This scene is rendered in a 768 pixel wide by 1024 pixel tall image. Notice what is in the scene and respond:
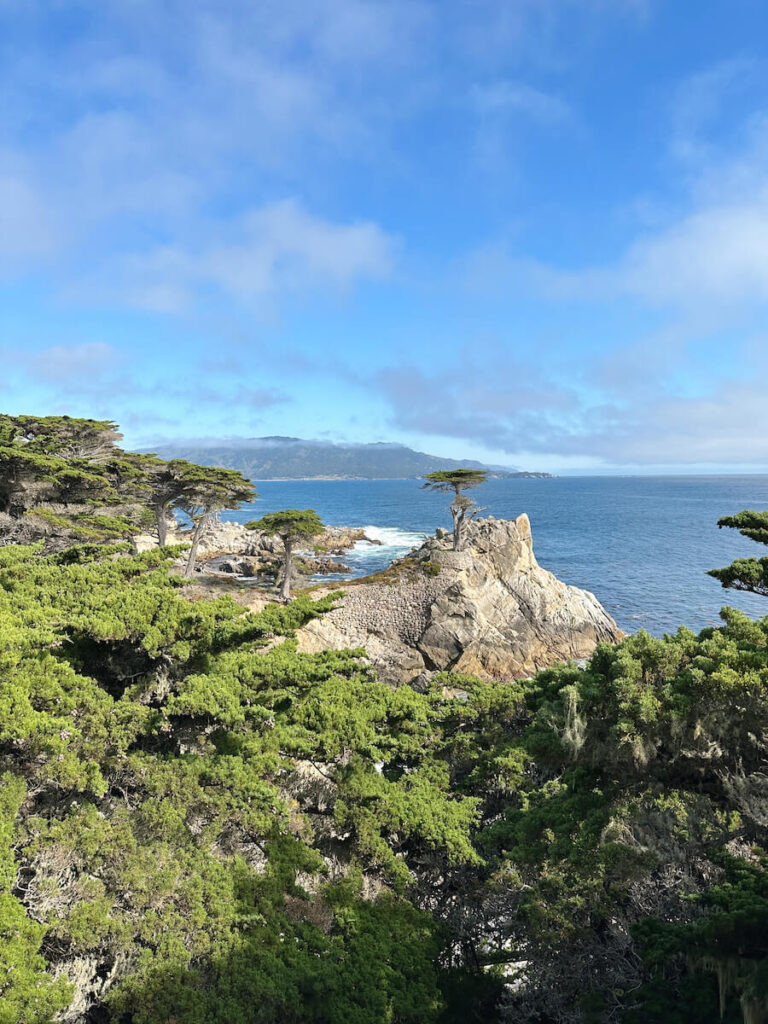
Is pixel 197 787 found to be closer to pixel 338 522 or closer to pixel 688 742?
pixel 688 742

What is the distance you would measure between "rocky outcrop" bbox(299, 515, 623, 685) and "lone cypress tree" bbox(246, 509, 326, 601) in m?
4.46

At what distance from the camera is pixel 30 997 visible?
5.21 metres

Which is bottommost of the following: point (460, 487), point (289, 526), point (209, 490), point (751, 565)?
point (289, 526)

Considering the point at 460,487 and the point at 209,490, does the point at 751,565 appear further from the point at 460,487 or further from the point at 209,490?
the point at 209,490

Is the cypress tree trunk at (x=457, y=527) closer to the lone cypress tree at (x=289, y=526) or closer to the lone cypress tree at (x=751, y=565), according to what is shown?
the lone cypress tree at (x=289, y=526)

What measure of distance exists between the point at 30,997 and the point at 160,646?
5.19 metres

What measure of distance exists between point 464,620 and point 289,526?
1045 centimetres

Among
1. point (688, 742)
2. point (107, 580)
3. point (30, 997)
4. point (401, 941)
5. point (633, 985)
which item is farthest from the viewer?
point (107, 580)

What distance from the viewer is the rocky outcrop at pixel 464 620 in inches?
862

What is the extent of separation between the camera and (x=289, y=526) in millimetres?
27266

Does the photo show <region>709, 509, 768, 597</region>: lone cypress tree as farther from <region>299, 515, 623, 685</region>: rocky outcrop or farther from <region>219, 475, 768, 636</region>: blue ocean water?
<region>219, 475, 768, 636</region>: blue ocean water

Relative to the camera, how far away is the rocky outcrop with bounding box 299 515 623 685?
71.9 feet

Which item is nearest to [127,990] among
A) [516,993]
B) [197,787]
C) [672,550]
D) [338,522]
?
[197,787]

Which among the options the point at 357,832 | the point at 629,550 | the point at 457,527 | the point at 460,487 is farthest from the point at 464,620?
the point at 629,550
